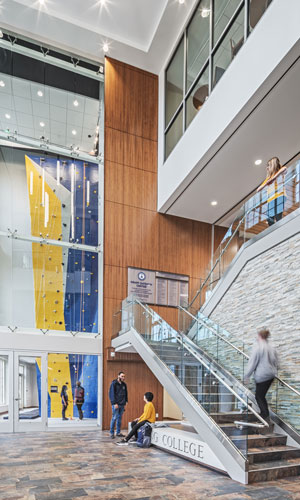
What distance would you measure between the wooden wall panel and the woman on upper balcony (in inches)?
215

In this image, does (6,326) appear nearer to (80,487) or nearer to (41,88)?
(80,487)

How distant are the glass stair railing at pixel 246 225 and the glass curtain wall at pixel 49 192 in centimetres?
344

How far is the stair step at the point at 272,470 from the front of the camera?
15.8 ft

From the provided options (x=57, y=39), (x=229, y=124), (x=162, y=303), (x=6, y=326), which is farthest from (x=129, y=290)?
(x=57, y=39)

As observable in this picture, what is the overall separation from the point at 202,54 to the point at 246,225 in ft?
19.0

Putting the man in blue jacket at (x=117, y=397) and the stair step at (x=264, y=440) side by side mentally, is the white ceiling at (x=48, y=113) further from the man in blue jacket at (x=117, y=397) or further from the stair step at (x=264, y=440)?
the stair step at (x=264, y=440)

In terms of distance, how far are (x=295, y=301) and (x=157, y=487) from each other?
3558mm

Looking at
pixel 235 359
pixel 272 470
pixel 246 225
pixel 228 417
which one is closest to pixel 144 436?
pixel 235 359

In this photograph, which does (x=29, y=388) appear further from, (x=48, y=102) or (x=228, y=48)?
(x=228, y=48)

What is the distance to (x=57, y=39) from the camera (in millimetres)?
12039

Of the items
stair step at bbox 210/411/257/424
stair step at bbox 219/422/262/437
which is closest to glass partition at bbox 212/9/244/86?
stair step at bbox 210/411/257/424

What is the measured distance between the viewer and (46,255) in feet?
37.4

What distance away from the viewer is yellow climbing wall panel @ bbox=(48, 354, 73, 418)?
1042 cm

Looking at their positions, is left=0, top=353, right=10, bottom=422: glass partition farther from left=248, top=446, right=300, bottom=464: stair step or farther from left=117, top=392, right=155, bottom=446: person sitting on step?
Answer: left=248, top=446, right=300, bottom=464: stair step
